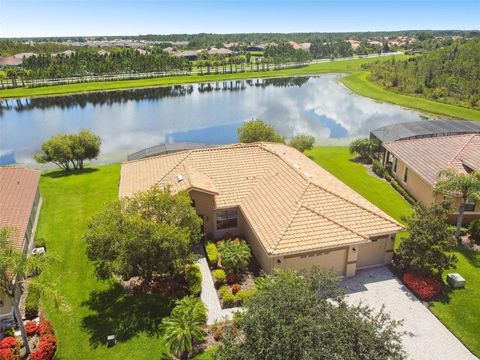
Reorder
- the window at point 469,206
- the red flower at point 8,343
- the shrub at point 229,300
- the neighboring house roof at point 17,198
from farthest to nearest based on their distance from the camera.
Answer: the window at point 469,206, the neighboring house roof at point 17,198, the shrub at point 229,300, the red flower at point 8,343

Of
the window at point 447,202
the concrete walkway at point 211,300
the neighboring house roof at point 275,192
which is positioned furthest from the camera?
the window at point 447,202

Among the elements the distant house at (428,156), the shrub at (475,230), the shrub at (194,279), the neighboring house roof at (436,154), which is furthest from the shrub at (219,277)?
the neighboring house roof at (436,154)

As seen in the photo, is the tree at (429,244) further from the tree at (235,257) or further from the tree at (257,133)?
the tree at (257,133)

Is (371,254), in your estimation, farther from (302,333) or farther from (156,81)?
(156,81)

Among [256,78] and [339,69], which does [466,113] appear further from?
[339,69]

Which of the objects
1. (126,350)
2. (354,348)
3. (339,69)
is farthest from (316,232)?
(339,69)

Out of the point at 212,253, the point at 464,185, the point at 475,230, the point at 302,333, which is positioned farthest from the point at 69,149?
the point at 475,230

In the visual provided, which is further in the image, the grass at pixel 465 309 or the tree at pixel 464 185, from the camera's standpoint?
the tree at pixel 464 185
